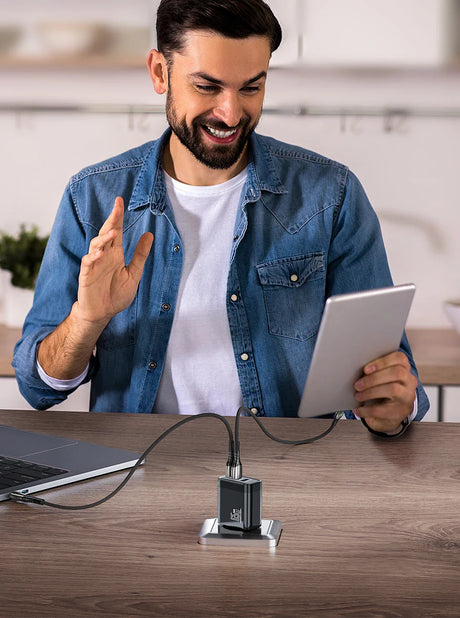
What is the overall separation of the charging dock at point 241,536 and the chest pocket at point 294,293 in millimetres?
739

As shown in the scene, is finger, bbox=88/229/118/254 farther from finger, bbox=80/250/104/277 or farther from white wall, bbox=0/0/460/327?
white wall, bbox=0/0/460/327

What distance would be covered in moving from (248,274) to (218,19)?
1.49 feet

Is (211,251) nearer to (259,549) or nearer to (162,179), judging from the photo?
(162,179)

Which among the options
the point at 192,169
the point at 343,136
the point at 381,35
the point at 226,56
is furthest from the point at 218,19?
the point at 343,136

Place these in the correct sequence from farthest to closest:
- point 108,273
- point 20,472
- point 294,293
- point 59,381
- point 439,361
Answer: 1. point 439,361
2. point 294,293
3. point 59,381
4. point 108,273
5. point 20,472

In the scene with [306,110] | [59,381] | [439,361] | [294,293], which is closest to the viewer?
[59,381]

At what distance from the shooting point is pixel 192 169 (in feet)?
5.49

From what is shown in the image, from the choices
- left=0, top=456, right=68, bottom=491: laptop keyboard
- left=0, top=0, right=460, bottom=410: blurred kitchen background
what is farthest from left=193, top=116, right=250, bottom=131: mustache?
left=0, top=0, right=460, bottom=410: blurred kitchen background

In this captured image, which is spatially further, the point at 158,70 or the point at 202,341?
the point at 158,70

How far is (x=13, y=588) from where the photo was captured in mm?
757

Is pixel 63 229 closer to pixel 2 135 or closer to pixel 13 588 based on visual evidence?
pixel 13 588

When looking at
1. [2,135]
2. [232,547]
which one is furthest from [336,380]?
[2,135]

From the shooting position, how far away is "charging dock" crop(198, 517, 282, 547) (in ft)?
2.80

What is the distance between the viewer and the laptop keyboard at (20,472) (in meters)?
1.00
